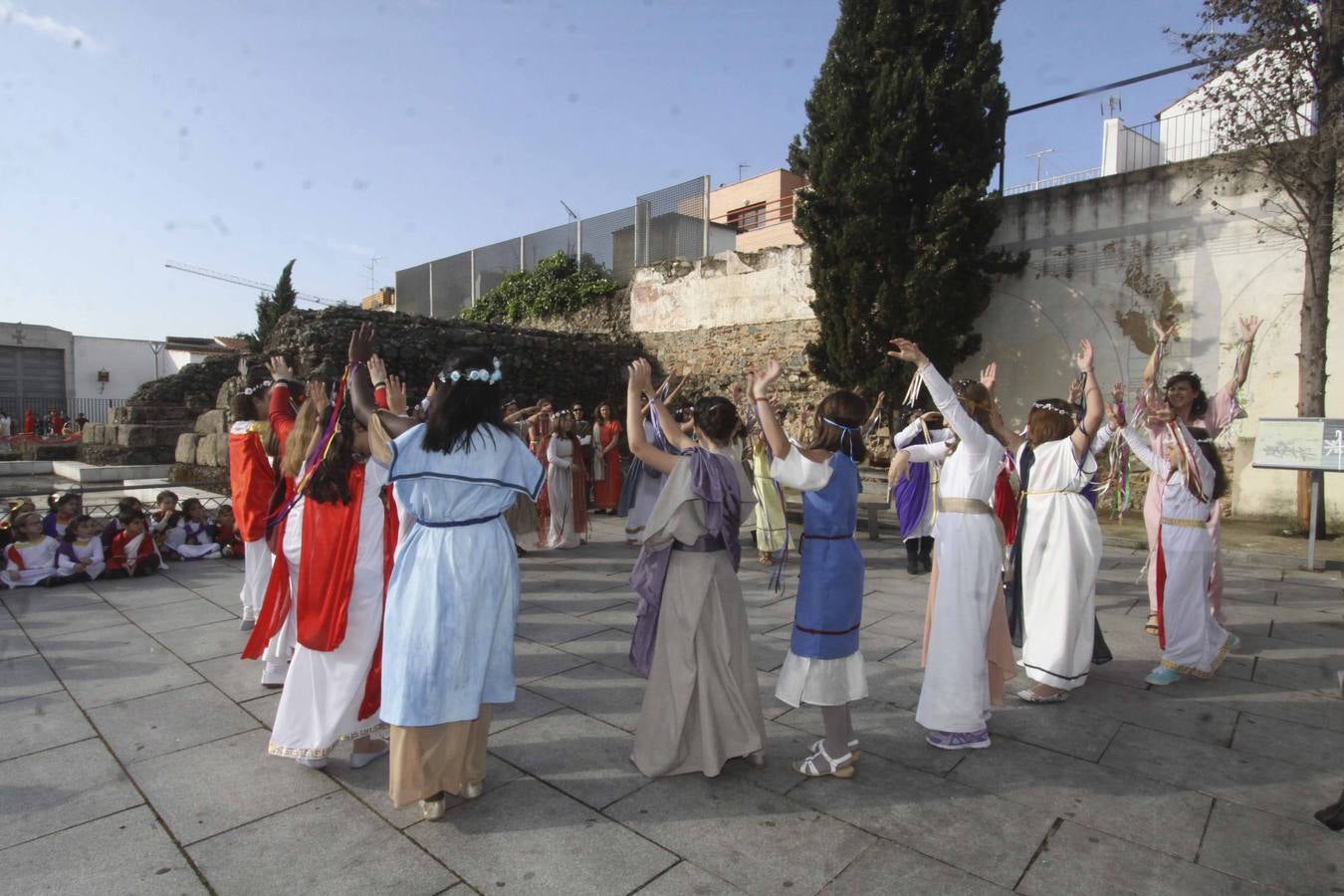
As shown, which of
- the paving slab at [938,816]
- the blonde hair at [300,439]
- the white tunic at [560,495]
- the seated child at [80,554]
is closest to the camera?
the paving slab at [938,816]

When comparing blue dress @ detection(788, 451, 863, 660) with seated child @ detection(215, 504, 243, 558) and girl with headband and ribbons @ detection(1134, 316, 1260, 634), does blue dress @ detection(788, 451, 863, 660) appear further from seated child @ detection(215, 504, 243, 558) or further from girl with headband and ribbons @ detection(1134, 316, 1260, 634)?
seated child @ detection(215, 504, 243, 558)

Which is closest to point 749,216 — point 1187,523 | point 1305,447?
point 1305,447

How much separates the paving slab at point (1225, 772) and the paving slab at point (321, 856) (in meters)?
2.93

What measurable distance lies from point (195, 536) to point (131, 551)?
78cm

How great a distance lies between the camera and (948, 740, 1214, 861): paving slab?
2.77 m

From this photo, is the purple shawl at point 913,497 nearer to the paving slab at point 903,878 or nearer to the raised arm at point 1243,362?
the raised arm at point 1243,362

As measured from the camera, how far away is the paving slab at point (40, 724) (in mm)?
3463

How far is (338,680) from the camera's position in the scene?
10.6ft

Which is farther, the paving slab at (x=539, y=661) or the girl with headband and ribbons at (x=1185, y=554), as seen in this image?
the paving slab at (x=539, y=661)

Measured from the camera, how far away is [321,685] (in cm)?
323

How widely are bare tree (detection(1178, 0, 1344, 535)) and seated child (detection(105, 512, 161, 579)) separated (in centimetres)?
1250

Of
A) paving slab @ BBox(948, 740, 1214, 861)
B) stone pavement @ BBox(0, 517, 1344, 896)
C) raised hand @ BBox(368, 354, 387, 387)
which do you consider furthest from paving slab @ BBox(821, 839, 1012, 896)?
raised hand @ BBox(368, 354, 387, 387)

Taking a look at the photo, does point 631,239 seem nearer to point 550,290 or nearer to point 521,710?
point 550,290

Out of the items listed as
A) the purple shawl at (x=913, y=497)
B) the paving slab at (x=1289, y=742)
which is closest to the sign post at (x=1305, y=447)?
the purple shawl at (x=913, y=497)
